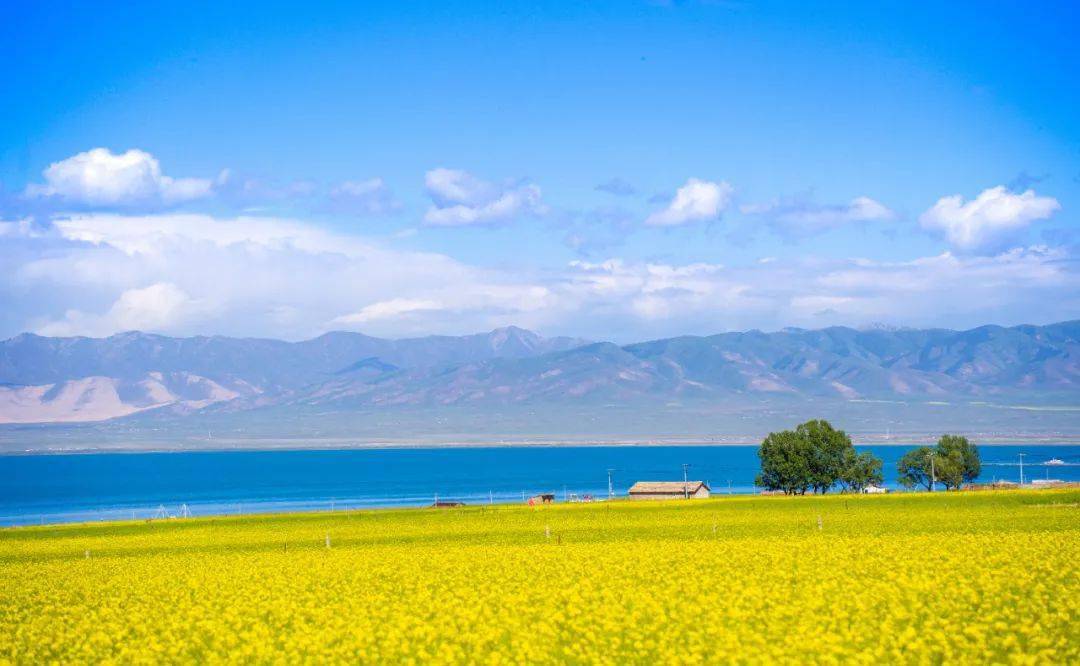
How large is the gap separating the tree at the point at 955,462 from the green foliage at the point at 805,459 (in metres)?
15.6

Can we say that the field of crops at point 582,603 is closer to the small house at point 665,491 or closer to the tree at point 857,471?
the small house at point 665,491

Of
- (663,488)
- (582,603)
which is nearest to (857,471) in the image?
(663,488)

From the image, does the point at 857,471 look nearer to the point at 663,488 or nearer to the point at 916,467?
the point at 916,467

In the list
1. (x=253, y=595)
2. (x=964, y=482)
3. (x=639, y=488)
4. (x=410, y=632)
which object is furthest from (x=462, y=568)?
(x=964, y=482)

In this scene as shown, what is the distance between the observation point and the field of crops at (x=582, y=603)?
21750mm

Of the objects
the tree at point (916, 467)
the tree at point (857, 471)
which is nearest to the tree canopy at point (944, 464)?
the tree at point (916, 467)

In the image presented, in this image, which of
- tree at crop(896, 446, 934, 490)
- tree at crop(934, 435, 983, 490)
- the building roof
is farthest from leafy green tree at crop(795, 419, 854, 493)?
tree at crop(934, 435, 983, 490)

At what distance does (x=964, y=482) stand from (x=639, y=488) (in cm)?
6002

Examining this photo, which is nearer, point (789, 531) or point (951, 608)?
point (951, 608)

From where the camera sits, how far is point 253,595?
30531mm

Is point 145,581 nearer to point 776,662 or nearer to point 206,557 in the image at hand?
point 206,557

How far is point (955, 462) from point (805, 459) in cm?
2516

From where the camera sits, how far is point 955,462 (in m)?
141

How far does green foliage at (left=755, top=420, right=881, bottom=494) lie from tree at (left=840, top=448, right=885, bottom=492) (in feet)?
0.79
